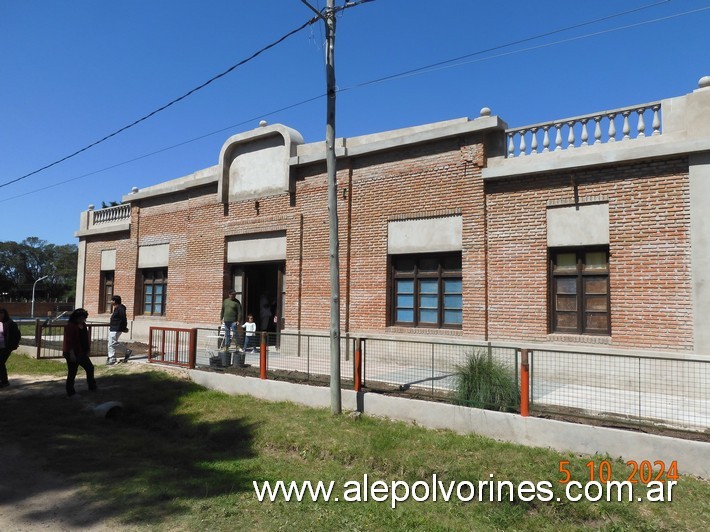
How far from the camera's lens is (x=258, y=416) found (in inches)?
332

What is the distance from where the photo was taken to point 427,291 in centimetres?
1209

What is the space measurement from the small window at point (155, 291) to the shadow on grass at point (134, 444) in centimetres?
695

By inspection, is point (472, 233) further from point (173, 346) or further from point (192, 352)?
Answer: point (173, 346)

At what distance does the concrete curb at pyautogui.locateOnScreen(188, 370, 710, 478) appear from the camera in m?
5.81

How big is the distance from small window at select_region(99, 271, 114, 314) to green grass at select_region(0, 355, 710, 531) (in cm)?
1152

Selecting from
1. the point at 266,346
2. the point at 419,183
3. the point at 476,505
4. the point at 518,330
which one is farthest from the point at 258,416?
the point at 419,183

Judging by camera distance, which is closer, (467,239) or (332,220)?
(332,220)

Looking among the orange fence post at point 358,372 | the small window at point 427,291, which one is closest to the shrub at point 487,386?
the orange fence post at point 358,372

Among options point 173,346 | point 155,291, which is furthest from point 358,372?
point 155,291

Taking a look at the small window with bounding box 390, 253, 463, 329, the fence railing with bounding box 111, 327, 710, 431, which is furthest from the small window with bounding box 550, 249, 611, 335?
the small window with bounding box 390, 253, 463, 329

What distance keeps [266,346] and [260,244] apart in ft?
18.8

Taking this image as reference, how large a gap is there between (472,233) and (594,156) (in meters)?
2.87

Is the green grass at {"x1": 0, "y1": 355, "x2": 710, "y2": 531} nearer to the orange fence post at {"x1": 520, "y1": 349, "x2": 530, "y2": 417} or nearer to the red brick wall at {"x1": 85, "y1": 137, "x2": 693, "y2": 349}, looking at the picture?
the orange fence post at {"x1": 520, "y1": 349, "x2": 530, "y2": 417}

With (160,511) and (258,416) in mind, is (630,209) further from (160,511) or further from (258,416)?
(160,511)
